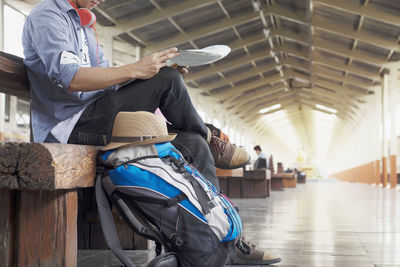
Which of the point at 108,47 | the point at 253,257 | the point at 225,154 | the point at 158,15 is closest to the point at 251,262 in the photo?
the point at 253,257

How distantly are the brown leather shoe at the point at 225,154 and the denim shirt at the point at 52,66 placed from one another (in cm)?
66

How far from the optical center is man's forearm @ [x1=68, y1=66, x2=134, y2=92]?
5.47 feet

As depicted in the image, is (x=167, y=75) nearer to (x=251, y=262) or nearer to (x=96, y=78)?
(x=96, y=78)

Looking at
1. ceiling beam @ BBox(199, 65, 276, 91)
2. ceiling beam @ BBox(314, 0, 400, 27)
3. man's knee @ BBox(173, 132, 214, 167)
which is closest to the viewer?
man's knee @ BBox(173, 132, 214, 167)

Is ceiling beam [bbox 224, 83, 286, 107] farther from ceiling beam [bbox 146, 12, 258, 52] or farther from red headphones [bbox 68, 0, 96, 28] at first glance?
red headphones [bbox 68, 0, 96, 28]

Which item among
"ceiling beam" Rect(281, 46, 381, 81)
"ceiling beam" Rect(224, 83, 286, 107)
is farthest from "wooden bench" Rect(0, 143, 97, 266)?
"ceiling beam" Rect(224, 83, 286, 107)

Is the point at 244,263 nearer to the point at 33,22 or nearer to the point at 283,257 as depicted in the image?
the point at 283,257

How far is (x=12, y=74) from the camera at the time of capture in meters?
1.83

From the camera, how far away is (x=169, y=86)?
71.7 inches

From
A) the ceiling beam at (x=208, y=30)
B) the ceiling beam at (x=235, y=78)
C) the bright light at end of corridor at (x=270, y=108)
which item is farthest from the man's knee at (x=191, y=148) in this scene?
the bright light at end of corridor at (x=270, y=108)

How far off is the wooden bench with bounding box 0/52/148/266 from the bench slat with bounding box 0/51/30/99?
1.63ft

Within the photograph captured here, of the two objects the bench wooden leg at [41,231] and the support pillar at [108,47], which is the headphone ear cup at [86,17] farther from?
the support pillar at [108,47]

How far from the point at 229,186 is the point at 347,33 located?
7104 mm

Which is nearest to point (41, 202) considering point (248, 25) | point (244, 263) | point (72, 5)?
point (72, 5)
